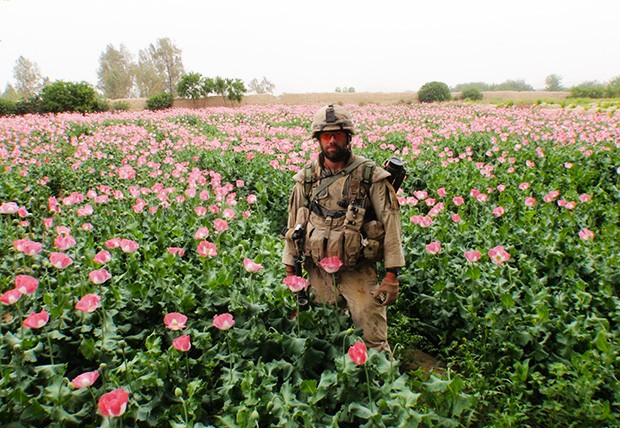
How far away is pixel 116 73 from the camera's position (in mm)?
58156

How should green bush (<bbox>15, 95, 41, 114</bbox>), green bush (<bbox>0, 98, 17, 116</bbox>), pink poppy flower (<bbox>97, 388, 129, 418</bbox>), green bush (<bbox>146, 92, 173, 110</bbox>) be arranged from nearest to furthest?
pink poppy flower (<bbox>97, 388, 129, 418</bbox>) → green bush (<bbox>15, 95, 41, 114</bbox>) → green bush (<bbox>0, 98, 17, 116</bbox>) → green bush (<bbox>146, 92, 173, 110</bbox>)

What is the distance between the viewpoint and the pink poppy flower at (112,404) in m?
1.73

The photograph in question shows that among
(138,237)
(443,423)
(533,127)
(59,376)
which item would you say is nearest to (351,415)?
(443,423)

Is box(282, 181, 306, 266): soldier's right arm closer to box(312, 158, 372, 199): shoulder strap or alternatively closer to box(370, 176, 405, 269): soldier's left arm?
box(312, 158, 372, 199): shoulder strap

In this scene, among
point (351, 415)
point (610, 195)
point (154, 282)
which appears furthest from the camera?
point (610, 195)

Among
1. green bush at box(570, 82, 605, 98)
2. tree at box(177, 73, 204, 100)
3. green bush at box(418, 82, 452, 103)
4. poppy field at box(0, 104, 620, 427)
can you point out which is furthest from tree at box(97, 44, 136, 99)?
poppy field at box(0, 104, 620, 427)

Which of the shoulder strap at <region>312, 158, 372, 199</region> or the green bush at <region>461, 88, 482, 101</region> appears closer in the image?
the shoulder strap at <region>312, 158, 372, 199</region>

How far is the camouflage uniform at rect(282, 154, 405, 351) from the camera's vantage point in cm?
268

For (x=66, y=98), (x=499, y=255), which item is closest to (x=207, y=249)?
(x=499, y=255)

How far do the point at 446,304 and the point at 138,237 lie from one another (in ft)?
9.99

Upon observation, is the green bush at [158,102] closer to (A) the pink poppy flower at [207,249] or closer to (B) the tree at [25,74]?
(A) the pink poppy flower at [207,249]

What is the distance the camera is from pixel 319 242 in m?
2.73

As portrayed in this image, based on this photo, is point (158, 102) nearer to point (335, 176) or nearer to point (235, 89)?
point (235, 89)

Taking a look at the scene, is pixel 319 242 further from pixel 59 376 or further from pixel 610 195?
pixel 610 195
